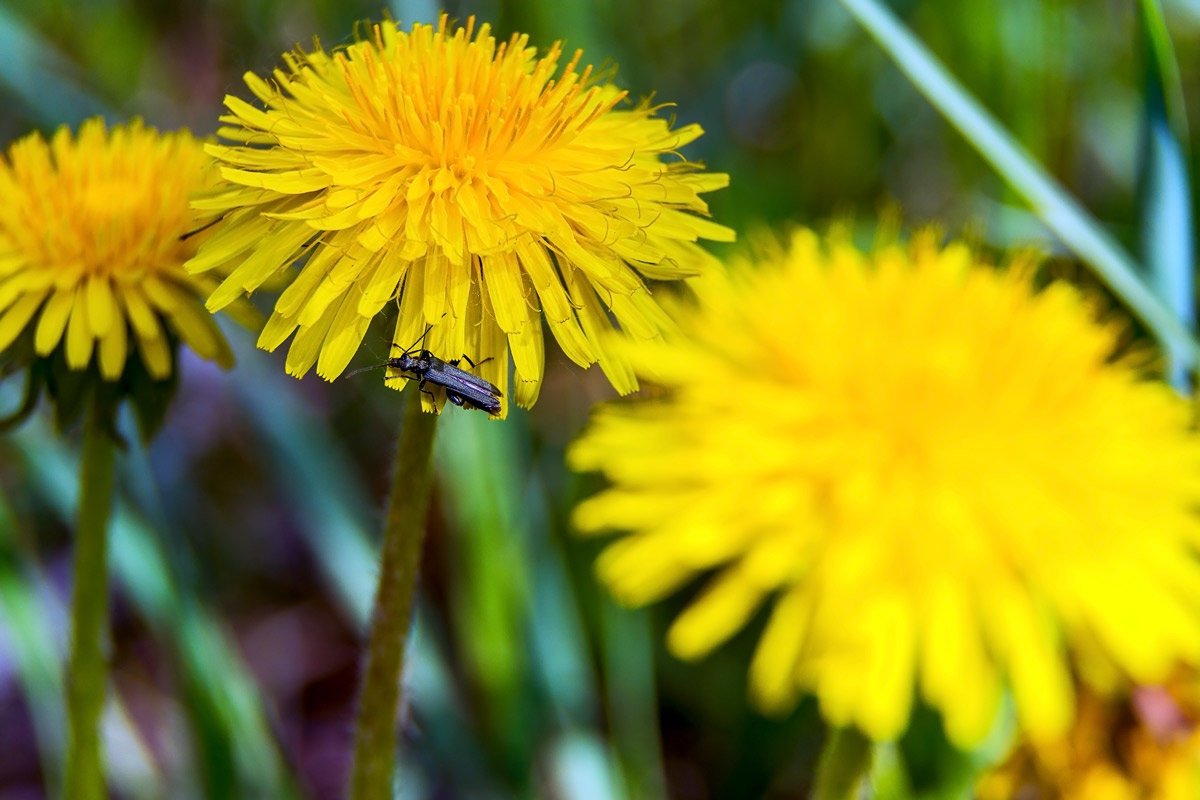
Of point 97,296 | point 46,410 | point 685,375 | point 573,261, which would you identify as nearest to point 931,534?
point 685,375

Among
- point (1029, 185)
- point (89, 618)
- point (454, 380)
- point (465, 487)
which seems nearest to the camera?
point (454, 380)

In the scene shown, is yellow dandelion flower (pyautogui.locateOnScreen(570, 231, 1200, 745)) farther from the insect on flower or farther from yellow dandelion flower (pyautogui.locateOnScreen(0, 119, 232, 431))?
yellow dandelion flower (pyautogui.locateOnScreen(0, 119, 232, 431))

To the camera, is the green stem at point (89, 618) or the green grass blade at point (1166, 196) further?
the green grass blade at point (1166, 196)

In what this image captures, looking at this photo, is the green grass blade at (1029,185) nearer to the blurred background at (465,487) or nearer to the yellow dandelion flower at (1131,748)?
the blurred background at (465,487)

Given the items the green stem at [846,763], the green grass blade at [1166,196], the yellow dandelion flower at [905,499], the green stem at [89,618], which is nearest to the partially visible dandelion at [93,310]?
the green stem at [89,618]

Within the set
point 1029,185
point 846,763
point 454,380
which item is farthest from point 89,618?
point 1029,185

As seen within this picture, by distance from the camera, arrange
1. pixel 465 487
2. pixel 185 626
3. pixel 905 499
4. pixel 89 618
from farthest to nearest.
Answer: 1. pixel 465 487
2. pixel 185 626
3. pixel 89 618
4. pixel 905 499

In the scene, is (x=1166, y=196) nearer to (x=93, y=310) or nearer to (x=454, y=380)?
(x=454, y=380)

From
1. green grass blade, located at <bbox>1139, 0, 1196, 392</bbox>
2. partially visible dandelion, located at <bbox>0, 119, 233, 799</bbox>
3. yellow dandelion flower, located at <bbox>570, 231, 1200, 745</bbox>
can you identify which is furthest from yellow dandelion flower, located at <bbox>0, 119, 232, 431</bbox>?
green grass blade, located at <bbox>1139, 0, 1196, 392</bbox>
